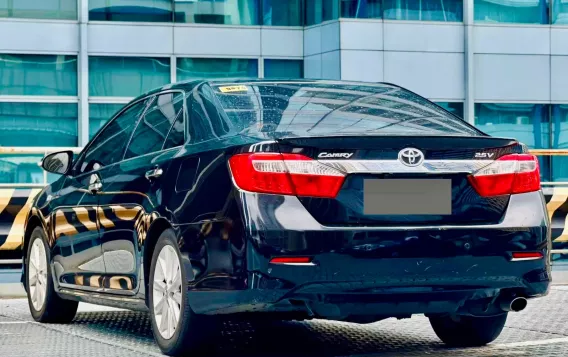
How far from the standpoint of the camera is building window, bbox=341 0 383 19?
31.7 m

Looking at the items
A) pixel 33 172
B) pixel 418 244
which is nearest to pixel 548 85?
pixel 33 172

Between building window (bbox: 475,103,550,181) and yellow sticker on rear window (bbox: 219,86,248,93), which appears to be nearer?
yellow sticker on rear window (bbox: 219,86,248,93)

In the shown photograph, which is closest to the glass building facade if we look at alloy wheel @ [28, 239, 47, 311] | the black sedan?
alloy wheel @ [28, 239, 47, 311]

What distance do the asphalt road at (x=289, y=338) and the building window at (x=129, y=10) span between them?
2306 cm

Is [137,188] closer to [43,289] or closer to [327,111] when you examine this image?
[327,111]

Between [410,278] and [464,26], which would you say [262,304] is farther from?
[464,26]

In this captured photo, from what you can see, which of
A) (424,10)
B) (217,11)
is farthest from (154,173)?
(217,11)

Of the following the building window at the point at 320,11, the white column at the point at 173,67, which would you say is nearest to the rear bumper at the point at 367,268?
the building window at the point at 320,11

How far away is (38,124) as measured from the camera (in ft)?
105

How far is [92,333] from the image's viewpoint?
332 inches

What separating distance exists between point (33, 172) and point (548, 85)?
40.6 feet

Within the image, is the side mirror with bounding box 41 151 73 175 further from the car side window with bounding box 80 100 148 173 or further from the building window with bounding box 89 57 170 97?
the building window with bounding box 89 57 170 97

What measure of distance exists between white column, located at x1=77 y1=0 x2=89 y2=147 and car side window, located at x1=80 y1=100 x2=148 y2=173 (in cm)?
2352

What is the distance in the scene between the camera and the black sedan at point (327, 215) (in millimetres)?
6199
